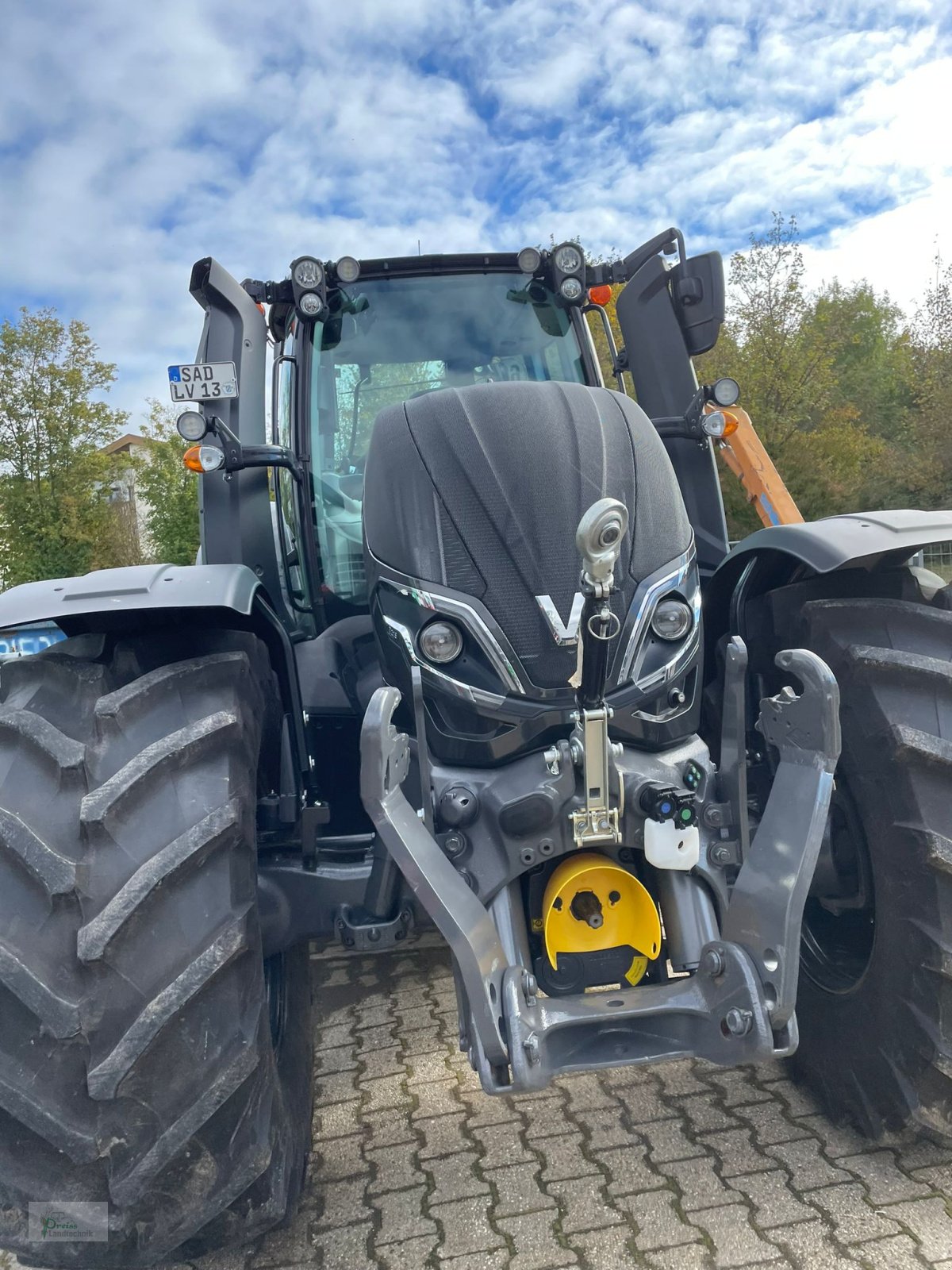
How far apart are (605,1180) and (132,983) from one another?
1.32 meters

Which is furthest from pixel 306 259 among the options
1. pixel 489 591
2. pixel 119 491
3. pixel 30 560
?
pixel 119 491

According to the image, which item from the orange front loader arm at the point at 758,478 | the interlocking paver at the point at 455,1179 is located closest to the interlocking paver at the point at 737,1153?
the interlocking paver at the point at 455,1179

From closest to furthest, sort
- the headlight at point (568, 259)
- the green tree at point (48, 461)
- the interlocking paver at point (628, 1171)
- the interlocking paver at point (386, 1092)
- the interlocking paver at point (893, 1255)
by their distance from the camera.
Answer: the interlocking paver at point (893, 1255), the interlocking paver at point (628, 1171), the interlocking paver at point (386, 1092), the headlight at point (568, 259), the green tree at point (48, 461)

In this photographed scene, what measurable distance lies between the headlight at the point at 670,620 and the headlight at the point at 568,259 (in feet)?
5.69

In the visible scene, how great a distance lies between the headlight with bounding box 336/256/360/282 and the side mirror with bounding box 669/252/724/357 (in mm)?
1140

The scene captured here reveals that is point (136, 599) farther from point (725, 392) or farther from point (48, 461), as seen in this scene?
point (48, 461)

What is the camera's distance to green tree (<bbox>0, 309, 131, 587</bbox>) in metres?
28.4

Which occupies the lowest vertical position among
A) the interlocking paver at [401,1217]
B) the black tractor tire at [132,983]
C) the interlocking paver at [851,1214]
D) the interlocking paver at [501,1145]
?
the interlocking paver at [401,1217]

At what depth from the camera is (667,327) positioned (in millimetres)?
3797

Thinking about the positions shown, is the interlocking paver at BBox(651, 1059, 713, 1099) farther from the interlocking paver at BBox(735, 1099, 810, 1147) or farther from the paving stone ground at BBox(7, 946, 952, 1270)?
the interlocking paver at BBox(735, 1099, 810, 1147)

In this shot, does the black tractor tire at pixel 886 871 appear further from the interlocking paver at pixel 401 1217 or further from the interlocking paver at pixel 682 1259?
the interlocking paver at pixel 401 1217

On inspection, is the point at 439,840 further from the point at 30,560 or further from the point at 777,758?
the point at 30,560

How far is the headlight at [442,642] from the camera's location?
2211 millimetres

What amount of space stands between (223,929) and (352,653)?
1221mm
